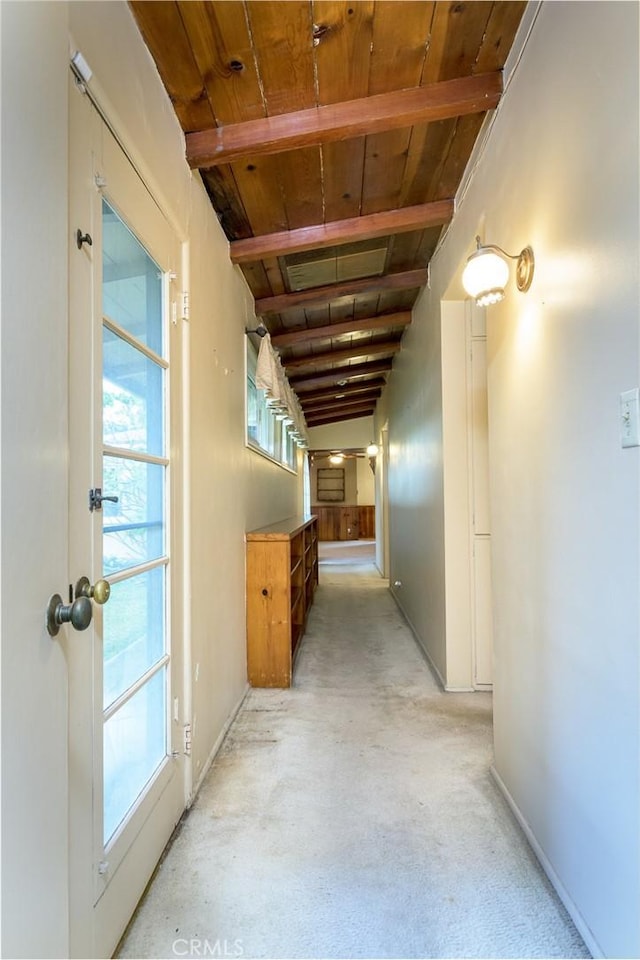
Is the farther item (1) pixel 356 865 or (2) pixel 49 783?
(1) pixel 356 865

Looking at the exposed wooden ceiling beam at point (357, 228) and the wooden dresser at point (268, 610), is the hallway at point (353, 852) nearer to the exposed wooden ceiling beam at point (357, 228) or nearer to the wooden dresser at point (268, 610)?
the wooden dresser at point (268, 610)

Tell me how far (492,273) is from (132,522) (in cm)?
141

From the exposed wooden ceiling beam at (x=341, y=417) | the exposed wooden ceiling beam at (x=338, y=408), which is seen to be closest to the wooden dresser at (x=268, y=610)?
the exposed wooden ceiling beam at (x=338, y=408)

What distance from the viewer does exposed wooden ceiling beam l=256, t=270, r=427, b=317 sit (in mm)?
3123

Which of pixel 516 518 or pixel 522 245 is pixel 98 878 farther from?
pixel 522 245

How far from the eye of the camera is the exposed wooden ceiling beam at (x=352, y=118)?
1.65m

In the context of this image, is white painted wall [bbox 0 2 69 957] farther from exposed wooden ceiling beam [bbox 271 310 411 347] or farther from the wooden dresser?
exposed wooden ceiling beam [bbox 271 310 411 347]

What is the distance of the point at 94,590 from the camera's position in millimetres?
929

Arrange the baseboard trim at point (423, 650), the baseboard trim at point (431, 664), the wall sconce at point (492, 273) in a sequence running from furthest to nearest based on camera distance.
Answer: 1. the baseboard trim at point (423, 650)
2. the baseboard trim at point (431, 664)
3. the wall sconce at point (492, 273)

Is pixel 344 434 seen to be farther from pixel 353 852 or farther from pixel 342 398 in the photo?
pixel 353 852

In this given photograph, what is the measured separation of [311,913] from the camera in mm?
1248

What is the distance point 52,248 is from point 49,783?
0.91 m

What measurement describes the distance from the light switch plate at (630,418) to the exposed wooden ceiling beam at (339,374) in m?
4.40

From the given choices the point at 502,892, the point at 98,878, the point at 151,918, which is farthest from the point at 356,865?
the point at 98,878
